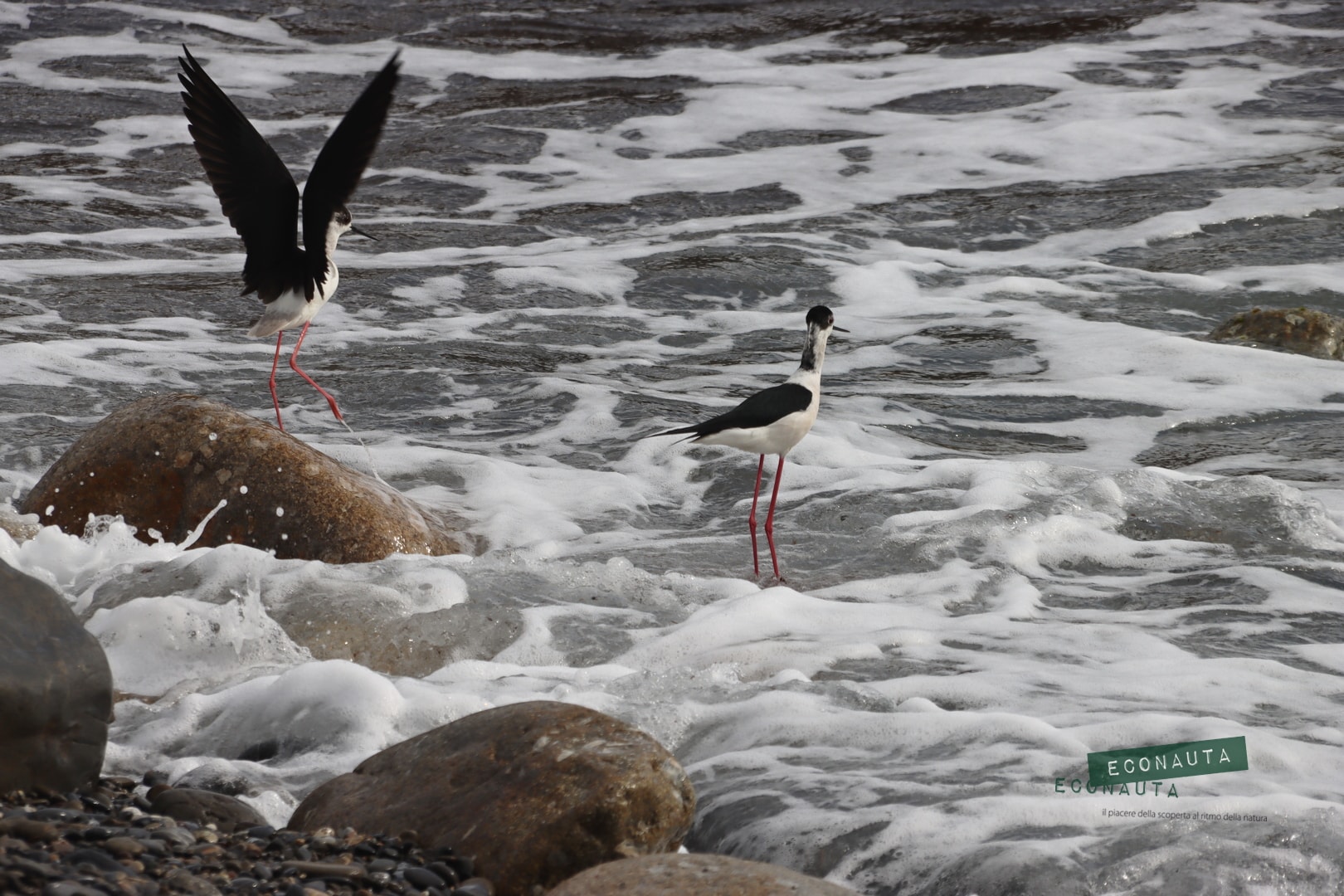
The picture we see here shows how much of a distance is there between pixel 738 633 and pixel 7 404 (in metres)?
4.63

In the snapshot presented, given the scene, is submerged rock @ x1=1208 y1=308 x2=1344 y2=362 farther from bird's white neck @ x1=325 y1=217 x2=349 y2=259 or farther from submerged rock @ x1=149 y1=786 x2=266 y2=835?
submerged rock @ x1=149 y1=786 x2=266 y2=835

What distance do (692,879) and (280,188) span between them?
4383 mm

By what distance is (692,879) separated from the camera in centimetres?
284

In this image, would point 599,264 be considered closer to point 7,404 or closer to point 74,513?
point 7,404

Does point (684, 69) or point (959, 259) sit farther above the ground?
point (684, 69)

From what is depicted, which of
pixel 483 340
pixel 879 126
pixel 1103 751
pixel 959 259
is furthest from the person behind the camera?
pixel 879 126

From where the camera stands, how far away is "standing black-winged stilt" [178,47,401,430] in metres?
5.88

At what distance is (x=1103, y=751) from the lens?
3756mm

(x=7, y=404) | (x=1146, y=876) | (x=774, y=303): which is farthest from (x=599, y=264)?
(x=1146, y=876)

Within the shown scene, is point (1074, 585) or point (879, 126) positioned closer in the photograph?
point (1074, 585)

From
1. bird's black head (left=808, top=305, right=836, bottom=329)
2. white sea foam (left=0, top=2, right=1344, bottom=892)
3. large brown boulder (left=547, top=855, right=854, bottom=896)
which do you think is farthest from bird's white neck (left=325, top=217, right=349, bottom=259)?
large brown boulder (left=547, top=855, right=854, bottom=896)

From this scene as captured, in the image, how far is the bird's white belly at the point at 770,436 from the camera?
18.0 ft

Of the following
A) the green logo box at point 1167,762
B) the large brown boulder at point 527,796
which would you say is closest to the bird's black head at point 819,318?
the green logo box at point 1167,762

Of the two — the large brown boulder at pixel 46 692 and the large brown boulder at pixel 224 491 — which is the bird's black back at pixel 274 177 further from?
the large brown boulder at pixel 46 692
